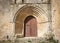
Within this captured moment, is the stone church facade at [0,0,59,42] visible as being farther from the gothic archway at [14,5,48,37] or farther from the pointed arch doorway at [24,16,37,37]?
the pointed arch doorway at [24,16,37,37]

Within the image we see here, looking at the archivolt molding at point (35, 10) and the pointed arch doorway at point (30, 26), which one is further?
the pointed arch doorway at point (30, 26)

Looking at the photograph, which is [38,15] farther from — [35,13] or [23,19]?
[23,19]

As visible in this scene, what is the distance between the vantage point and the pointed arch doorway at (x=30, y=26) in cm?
791

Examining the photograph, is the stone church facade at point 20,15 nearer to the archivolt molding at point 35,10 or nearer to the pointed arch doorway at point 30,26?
the archivolt molding at point 35,10

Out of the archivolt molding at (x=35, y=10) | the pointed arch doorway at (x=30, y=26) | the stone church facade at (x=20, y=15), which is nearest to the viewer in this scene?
the stone church facade at (x=20, y=15)

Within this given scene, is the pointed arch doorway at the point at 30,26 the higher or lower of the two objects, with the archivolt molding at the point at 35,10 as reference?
lower

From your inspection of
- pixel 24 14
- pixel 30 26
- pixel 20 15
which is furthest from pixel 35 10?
pixel 30 26

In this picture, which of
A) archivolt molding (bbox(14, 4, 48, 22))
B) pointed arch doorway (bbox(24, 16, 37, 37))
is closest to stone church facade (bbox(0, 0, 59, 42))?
archivolt molding (bbox(14, 4, 48, 22))

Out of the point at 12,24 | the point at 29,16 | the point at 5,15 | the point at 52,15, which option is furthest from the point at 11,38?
the point at 52,15

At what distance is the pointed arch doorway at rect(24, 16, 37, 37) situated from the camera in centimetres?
791

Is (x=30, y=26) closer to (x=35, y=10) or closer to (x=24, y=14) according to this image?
(x=24, y=14)

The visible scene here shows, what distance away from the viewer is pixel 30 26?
7.97 meters

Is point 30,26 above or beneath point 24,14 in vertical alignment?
beneath

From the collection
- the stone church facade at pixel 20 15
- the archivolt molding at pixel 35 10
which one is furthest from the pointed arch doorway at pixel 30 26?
the archivolt molding at pixel 35 10
